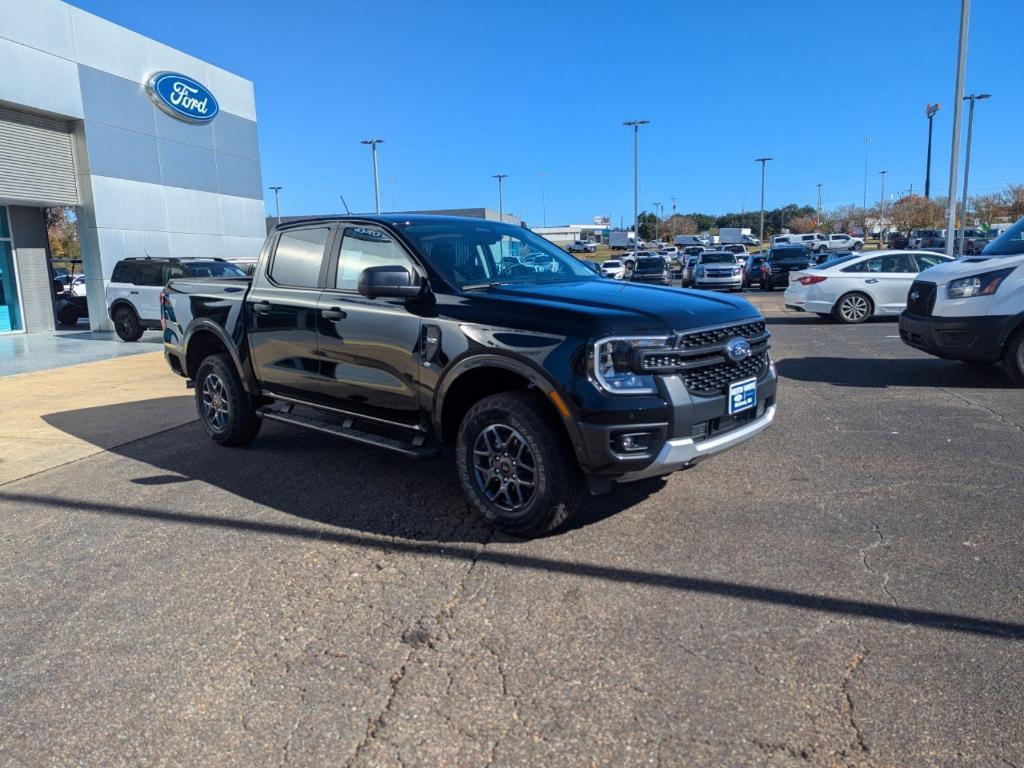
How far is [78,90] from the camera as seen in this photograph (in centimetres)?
1605

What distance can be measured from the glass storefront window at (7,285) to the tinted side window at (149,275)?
11.8 ft

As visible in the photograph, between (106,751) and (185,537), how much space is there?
2002mm

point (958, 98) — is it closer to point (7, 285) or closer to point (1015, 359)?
point (1015, 359)

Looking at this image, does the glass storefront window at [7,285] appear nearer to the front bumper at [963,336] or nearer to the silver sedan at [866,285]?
the silver sedan at [866,285]

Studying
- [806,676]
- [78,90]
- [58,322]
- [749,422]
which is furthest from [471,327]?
[58,322]

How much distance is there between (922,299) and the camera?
8656 millimetres

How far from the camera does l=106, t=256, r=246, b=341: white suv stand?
A: 14.9 m

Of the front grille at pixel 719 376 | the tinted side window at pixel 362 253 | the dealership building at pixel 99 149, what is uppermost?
the dealership building at pixel 99 149

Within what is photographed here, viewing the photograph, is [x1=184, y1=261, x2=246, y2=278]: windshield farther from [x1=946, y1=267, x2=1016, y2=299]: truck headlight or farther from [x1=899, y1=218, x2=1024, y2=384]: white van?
[x1=946, y1=267, x2=1016, y2=299]: truck headlight

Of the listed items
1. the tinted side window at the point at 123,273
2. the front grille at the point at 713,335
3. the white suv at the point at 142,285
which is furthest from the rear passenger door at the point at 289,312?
the tinted side window at the point at 123,273

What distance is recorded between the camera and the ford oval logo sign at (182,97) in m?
18.0

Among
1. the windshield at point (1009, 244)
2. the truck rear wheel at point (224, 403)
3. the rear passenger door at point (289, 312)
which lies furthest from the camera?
the windshield at point (1009, 244)

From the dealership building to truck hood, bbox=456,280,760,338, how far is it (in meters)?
14.8

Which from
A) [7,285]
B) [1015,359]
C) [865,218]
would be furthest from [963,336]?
[865,218]
